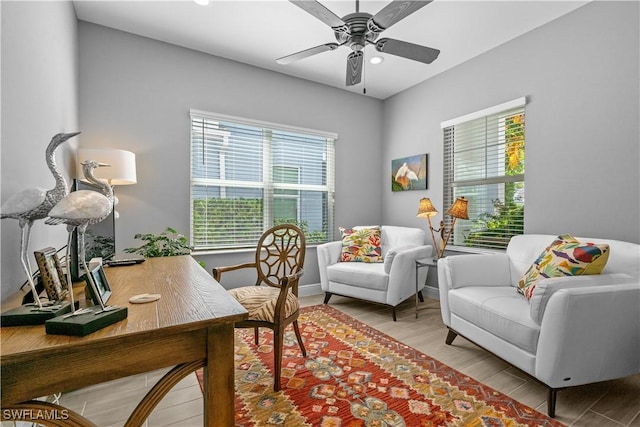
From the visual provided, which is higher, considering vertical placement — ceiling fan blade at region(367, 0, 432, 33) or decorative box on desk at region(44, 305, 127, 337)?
ceiling fan blade at region(367, 0, 432, 33)

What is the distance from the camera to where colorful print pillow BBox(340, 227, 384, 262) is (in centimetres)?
353

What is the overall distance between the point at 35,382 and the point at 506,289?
2.64 meters

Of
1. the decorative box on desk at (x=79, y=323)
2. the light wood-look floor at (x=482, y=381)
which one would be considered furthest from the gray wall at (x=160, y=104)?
the decorative box on desk at (x=79, y=323)

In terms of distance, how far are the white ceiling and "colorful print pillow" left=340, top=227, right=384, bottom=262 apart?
194cm

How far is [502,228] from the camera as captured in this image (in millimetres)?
3123

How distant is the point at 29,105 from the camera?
51.6 inches

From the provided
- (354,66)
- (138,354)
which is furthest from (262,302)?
(354,66)

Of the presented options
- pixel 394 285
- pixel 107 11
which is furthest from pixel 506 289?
pixel 107 11

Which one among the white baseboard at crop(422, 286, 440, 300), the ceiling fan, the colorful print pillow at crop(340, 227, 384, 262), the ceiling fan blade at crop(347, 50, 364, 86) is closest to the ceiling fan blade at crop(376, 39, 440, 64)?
the ceiling fan

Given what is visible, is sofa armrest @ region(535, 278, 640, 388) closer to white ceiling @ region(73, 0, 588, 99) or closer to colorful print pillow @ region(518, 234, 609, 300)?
colorful print pillow @ region(518, 234, 609, 300)

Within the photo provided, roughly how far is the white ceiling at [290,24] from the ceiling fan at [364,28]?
60 centimetres

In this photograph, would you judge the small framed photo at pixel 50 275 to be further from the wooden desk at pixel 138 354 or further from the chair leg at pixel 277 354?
the chair leg at pixel 277 354

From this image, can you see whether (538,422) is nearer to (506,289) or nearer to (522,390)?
(522,390)

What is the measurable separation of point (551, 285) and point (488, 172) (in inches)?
72.3
